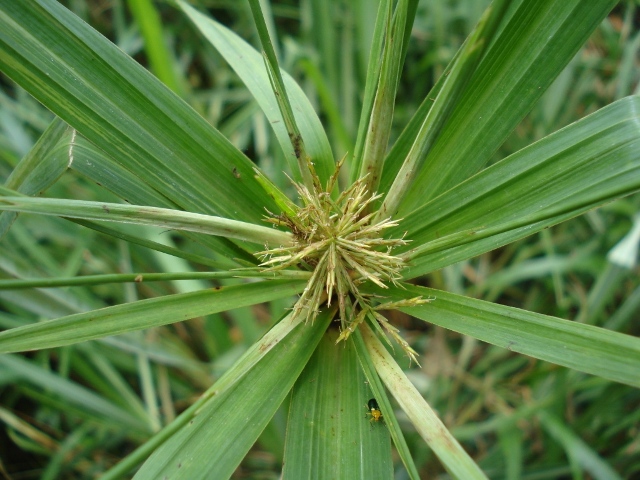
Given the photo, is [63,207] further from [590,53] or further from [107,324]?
[590,53]

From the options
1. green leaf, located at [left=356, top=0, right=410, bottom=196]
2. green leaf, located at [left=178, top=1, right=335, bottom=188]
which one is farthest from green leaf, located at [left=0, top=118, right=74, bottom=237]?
green leaf, located at [left=356, top=0, right=410, bottom=196]

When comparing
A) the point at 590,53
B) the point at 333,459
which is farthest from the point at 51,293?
the point at 590,53

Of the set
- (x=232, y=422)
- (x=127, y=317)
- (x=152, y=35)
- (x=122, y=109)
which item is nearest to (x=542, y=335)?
(x=232, y=422)

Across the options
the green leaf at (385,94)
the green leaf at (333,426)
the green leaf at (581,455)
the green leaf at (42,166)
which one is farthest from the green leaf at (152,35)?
the green leaf at (581,455)

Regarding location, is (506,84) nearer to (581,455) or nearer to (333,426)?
(333,426)

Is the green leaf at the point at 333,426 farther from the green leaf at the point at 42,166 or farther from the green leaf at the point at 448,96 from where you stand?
the green leaf at the point at 42,166
